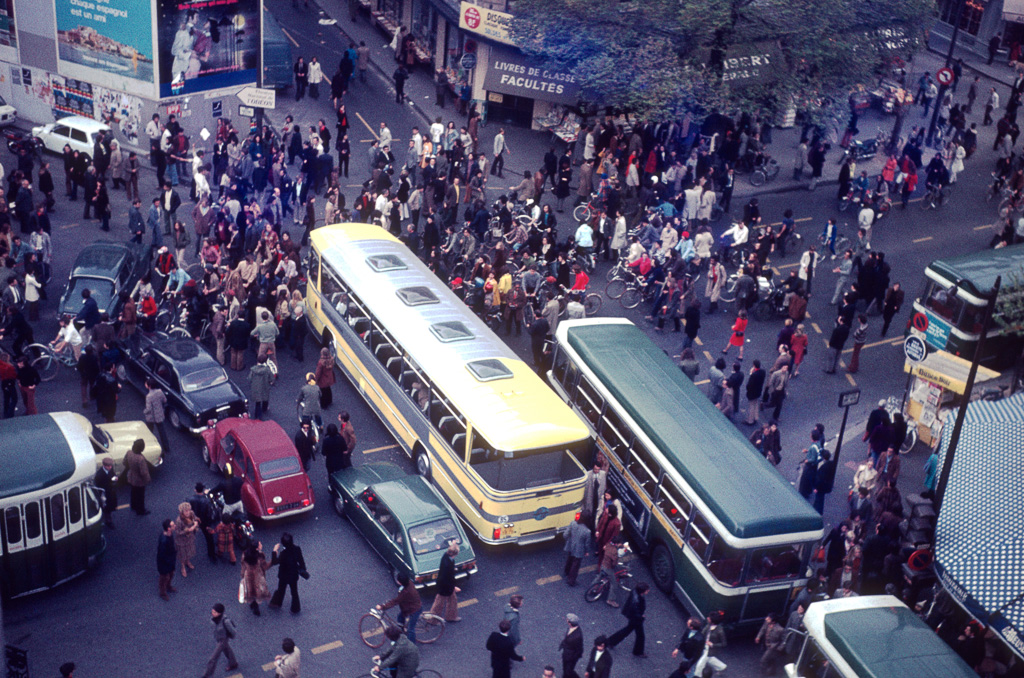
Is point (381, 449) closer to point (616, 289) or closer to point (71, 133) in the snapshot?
point (616, 289)

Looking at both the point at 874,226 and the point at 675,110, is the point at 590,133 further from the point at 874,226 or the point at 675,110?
the point at 874,226

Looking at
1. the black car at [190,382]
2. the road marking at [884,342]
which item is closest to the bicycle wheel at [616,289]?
the road marking at [884,342]

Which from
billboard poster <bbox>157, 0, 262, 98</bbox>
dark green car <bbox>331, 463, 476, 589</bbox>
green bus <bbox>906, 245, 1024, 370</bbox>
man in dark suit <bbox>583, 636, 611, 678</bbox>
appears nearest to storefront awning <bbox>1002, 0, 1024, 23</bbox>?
green bus <bbox>906, 245, 1024, 370</bbox>

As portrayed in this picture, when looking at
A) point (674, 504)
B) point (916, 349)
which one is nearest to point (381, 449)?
point (674, 504)

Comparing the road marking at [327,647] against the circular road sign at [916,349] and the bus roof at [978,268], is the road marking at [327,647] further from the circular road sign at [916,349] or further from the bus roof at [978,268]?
the bus roof at [978,268]

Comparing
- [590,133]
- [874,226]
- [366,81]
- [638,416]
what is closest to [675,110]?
[590,133]

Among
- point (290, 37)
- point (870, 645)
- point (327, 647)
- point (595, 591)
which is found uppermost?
point (290, 37)

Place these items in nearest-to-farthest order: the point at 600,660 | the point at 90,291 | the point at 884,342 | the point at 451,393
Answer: the point at 600,660, the point at 451,393, the point at 90,291, the point at 884,342
